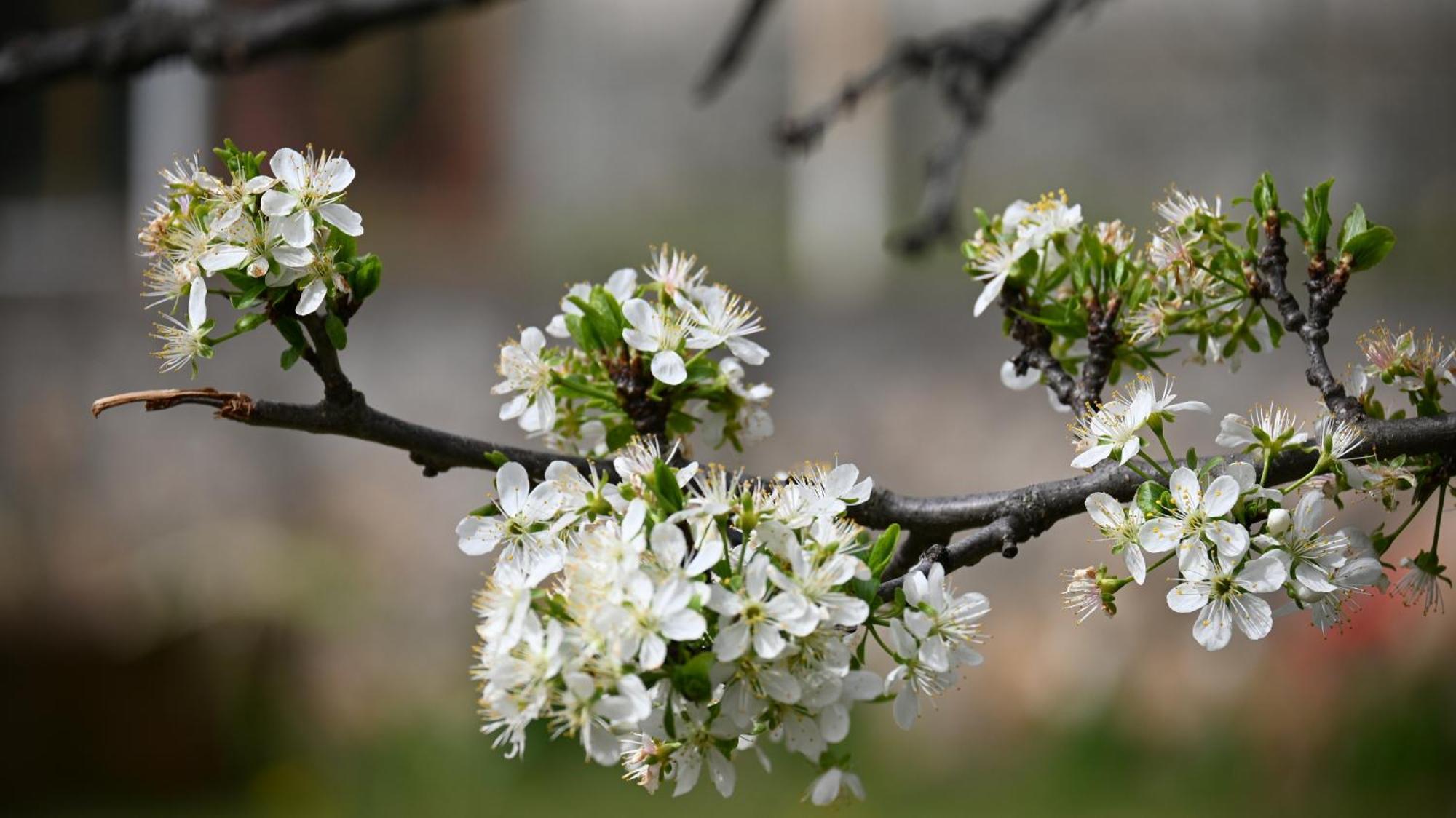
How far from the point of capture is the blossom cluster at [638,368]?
848 mm

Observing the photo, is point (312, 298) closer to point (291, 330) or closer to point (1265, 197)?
point (291, 330)

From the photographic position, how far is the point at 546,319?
4.43 metres

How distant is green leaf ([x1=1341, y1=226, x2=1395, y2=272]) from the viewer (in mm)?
827

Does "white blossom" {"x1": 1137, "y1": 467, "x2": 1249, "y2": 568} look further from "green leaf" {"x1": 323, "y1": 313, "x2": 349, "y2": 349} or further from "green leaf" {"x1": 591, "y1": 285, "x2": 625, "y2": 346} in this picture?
"green leaf" {"x1": 323, "y1": 313, "x2": 349, "y2": 349}

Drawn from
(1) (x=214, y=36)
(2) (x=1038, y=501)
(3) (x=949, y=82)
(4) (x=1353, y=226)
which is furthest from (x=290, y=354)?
(3) (x=949, y=82)

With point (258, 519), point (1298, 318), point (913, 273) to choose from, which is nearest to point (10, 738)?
point (258, 519)

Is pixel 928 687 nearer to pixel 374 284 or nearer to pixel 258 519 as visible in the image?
pixel 374 284

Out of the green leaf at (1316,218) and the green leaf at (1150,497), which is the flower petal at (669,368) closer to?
the green leaf at (1150,497)

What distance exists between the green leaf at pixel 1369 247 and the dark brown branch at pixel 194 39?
3.81 feet

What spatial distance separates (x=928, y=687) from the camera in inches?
29.7

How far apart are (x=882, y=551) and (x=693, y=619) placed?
145 mm

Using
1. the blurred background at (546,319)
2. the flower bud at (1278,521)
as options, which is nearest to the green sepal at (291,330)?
the flower bud at (1278,521)

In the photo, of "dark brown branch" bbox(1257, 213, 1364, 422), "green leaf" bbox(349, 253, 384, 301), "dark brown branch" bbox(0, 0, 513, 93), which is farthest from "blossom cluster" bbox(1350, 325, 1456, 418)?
"dark brown branch" bbox(0, 0, 513, 93)

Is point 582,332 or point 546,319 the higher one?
point 546,319
